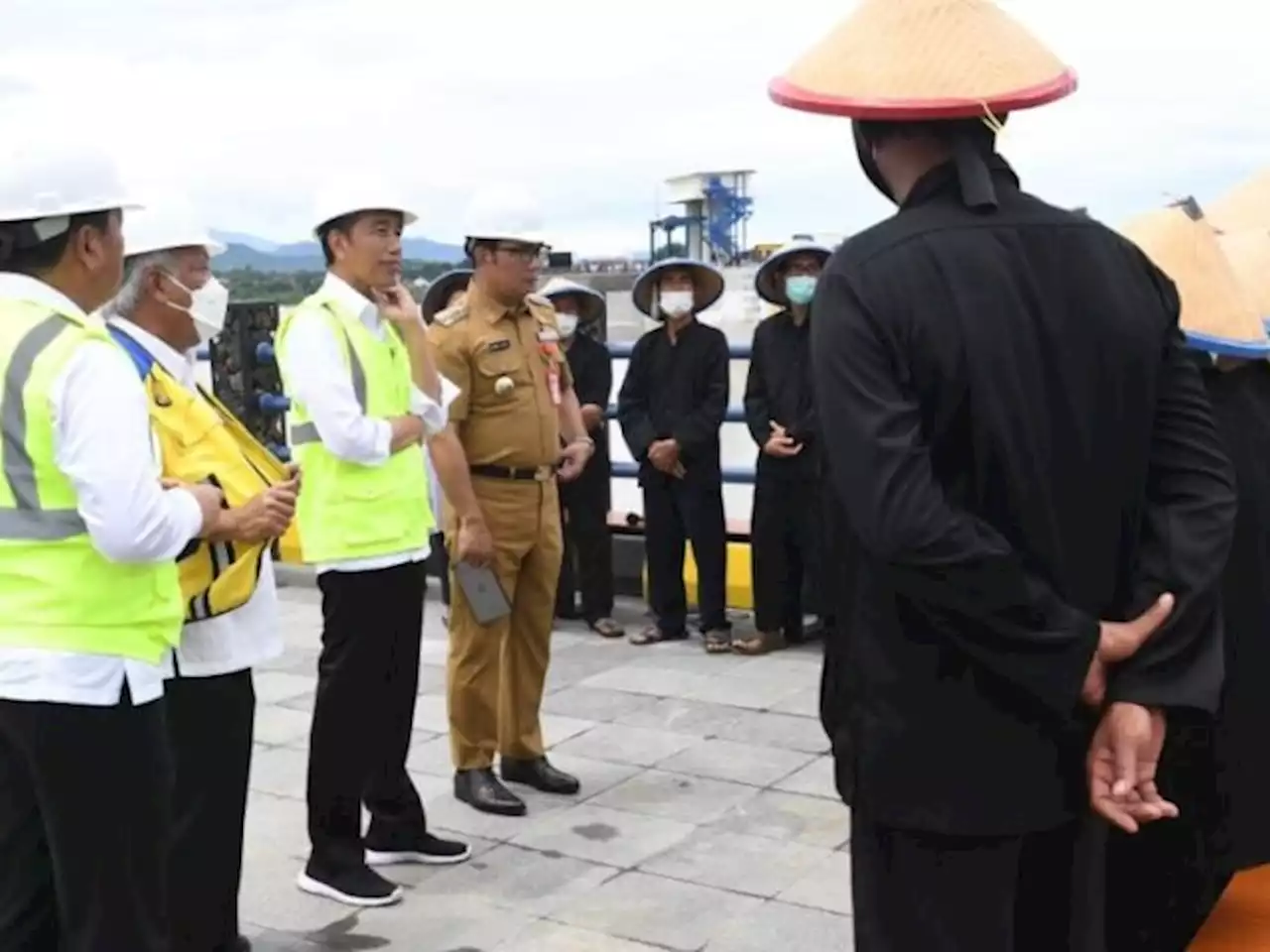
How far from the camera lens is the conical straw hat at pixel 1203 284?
253 centimetres

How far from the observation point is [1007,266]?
6.34ft

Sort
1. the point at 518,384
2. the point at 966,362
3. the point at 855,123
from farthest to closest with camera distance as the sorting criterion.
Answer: the point at 518,384, the point at 855,123, the point at 966,362

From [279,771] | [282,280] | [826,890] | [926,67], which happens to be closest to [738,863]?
[826,890]

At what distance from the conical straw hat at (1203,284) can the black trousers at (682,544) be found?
14.2ft

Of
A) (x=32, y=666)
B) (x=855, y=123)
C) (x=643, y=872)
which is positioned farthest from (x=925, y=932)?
(x=643, y=872)

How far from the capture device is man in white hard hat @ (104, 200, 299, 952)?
3.05m

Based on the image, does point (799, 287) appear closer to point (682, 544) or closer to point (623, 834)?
point (682, 544)

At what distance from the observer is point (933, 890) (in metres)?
2.03

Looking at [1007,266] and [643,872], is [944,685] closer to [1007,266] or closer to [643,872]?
[1007,266]

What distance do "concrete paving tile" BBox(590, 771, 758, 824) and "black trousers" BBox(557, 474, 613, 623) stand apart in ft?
7.60

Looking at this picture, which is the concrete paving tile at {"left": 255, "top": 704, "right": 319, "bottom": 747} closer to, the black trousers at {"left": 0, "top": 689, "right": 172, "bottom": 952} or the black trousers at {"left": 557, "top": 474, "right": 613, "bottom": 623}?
the black trousers at {"left": 557, "top": 474, "right": 613, "bottom": 623}

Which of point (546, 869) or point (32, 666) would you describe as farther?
point (546, 869)

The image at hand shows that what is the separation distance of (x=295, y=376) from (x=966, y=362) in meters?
2.34

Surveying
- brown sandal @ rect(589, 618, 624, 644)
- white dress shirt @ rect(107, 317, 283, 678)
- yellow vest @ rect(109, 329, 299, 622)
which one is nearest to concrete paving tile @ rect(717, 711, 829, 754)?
brown sandal @ rect(589, 618, 624, 644)
